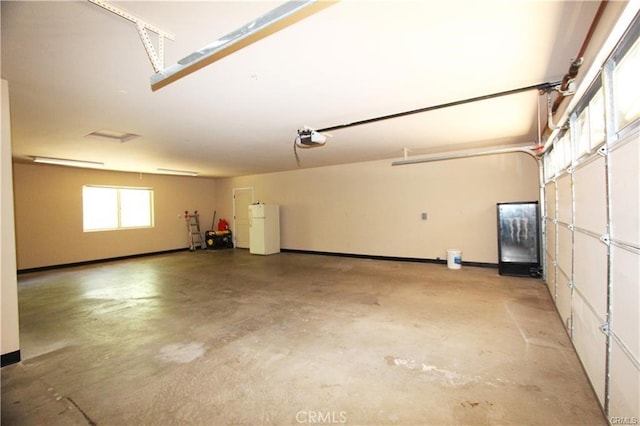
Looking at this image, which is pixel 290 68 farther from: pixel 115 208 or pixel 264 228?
pixel 115 208

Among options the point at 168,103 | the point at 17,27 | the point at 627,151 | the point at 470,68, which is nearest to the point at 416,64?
the point at 470,68

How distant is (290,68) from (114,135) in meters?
3.66

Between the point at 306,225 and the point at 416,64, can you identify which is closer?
the point at 416,64

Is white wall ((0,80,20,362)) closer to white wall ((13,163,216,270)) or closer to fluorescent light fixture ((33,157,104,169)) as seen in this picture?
fluorescent light fixture ((33,157,104,169))

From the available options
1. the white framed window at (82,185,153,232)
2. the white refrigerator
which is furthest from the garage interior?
the white refrigerator

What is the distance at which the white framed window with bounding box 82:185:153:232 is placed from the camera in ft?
23.5

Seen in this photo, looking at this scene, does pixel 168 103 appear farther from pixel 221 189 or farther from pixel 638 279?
pixel 221 189

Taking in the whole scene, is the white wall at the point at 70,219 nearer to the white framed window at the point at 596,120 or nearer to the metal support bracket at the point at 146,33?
the metal support bracket at the point at 146,33

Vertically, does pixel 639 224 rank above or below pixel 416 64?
below

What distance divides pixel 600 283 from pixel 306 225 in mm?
6744

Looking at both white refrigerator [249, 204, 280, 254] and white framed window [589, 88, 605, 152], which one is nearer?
white framed window [589, 88, 605, 152]

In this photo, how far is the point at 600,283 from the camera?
5.89ft

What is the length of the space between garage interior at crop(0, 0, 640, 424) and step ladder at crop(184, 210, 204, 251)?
381 cm

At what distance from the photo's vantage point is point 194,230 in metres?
9.46
